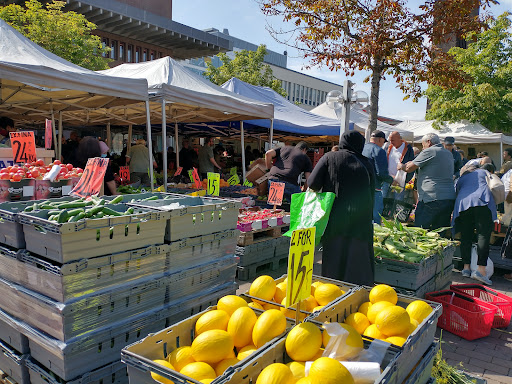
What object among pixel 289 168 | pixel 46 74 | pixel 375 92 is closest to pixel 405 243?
pixel 289 168

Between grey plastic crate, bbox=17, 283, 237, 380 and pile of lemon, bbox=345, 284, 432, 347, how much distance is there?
1253 mm

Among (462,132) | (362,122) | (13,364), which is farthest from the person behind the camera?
(462,132)

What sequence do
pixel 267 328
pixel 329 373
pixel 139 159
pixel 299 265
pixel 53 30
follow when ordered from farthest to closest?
pixel 53 30
pixel 139 159
pixel 299 265
pixel 267 328
pixel 329 373

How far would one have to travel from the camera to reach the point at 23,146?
173 inches

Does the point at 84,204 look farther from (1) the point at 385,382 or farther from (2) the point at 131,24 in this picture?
(2) the point at 131,24

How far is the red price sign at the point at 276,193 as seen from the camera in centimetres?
595

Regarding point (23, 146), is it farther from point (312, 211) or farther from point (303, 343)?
point (303, 343)

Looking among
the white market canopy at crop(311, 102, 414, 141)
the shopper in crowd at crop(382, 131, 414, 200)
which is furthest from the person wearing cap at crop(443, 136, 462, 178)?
the white market canopy at crop(311, 102, 414, 141)

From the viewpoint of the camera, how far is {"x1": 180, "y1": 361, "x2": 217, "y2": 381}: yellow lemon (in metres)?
1.65

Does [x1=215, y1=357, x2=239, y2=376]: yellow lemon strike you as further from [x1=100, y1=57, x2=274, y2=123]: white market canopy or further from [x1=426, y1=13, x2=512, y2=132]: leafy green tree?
[x1=426, y1=13, x2=512, y2=132]: leafy green tree

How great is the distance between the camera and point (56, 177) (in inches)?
157

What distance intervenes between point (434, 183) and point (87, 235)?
15.7 ft

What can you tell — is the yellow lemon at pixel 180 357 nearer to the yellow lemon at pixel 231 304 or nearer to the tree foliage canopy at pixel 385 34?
the yellow lemon at pixel 231 304

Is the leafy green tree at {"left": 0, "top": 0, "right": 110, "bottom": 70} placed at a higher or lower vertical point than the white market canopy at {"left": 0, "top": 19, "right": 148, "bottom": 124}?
higher
